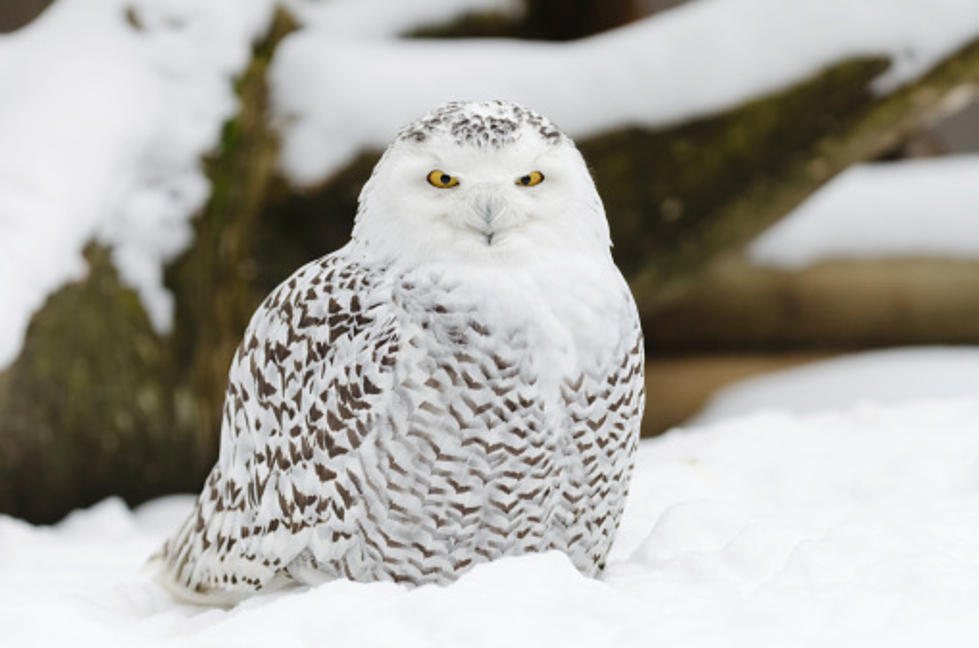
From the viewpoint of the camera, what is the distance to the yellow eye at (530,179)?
1.78 metres

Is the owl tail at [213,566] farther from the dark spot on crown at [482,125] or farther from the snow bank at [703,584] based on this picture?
the dark spot on crown at [482,125]

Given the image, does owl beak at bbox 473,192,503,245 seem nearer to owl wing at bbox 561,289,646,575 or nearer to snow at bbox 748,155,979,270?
owl wing at bbox 561,289,646,575

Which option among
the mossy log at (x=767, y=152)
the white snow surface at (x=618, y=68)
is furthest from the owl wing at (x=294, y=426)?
the mossy log at (x=767, y=152)

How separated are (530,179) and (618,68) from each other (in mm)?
2399

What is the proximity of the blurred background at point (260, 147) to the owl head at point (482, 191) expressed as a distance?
198 cm

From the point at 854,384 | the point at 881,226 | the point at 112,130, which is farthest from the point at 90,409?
the point at 881,226

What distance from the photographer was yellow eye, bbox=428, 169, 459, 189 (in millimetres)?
1768

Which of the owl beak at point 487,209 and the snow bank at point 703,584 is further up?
the owl beak at point 487,209

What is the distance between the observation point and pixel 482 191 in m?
1.75

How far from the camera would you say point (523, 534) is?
72.5 inches

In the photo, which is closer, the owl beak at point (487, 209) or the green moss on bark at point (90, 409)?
the owl beak at point (487, 209)

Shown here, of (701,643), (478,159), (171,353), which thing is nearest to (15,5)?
(171,353)

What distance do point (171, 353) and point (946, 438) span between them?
7.70ft

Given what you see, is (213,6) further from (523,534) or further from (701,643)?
(701,643)
